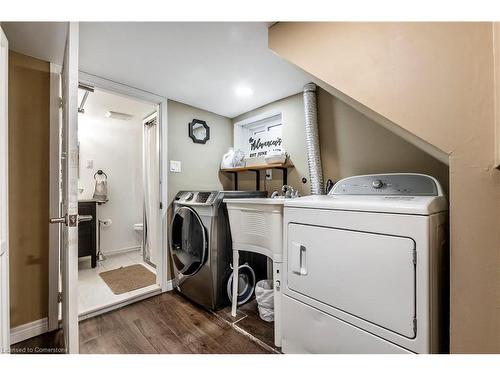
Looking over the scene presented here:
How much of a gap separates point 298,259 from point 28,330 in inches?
79.0

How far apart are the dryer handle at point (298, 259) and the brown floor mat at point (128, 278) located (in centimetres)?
186

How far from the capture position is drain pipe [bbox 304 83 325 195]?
1802mm

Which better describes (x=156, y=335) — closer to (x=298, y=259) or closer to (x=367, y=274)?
(x=298, y=259)

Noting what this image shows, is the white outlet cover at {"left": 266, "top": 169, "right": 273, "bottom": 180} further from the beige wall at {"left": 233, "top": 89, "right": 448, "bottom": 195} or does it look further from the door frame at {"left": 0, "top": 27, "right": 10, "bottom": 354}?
the door frame at {"left": 0, "top": 27, "right": 10, "bottom": 354}

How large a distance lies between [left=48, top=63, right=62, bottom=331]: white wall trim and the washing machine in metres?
0.91

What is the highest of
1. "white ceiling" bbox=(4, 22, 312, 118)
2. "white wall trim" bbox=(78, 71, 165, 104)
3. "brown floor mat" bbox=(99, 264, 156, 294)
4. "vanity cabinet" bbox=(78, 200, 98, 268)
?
"white ceiling" bbox=(4, 22, 312, 118)

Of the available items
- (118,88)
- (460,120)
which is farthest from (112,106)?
(460,120)

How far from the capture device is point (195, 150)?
8.11 ft

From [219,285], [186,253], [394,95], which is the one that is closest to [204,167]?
[186,253]

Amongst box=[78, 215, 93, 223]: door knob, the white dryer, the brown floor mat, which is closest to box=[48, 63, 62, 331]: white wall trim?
the brown floor mat

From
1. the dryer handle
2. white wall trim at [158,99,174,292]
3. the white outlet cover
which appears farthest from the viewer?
the white outlet cover

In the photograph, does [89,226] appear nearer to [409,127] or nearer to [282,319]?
[282,319]
